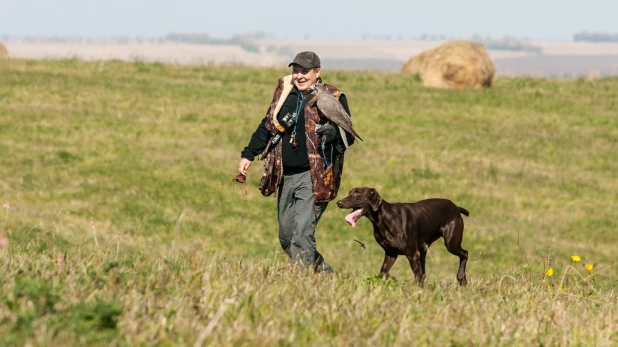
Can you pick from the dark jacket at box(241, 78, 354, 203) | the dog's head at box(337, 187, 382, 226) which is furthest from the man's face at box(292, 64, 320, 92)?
the dog's head at box(337, 187, 382, 226)

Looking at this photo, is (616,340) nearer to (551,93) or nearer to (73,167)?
(73,167)

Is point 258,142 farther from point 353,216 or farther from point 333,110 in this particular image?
point 353,216

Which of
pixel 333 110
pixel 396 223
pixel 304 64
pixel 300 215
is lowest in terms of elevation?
pixel 396 223

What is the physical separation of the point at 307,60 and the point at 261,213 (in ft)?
36.0

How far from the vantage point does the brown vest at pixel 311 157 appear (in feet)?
26.5

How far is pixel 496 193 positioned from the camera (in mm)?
20641

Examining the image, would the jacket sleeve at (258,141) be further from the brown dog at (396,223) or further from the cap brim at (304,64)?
the brown dog at (396,223)

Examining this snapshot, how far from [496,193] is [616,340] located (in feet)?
50.4

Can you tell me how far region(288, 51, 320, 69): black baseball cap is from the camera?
7.99 m

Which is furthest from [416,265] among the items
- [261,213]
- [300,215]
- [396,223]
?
[261,213]

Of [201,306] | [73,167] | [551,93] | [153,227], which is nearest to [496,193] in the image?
Answer: [153,227]

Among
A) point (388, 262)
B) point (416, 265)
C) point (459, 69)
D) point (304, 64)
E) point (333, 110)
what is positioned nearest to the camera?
point (333, 110)

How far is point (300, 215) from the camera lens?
26.8ft

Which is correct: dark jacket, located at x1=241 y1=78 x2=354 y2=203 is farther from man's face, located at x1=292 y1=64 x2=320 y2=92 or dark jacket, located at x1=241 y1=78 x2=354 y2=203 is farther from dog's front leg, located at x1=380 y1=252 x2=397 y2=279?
dog's front leg, located at x1=380 y1=252 x2=397 y2=279
